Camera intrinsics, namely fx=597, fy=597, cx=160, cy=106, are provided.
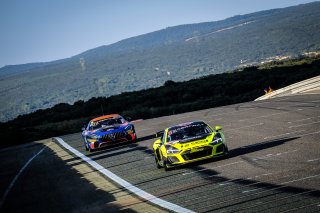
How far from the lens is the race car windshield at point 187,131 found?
16203mm

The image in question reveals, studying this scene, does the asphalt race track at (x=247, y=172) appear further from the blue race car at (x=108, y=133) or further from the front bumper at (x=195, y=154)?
the blue race car at (x=108, y=133)

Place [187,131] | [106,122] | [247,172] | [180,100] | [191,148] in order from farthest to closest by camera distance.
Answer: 1. [180,100]
2. [106,122]
3. [187,131]
4. [191,148]
5. [247,172]

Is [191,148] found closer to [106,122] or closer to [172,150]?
[172,150]

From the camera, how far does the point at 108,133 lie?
965 inches

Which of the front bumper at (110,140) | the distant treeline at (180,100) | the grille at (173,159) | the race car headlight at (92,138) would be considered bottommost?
the distant treeline at (180,100)

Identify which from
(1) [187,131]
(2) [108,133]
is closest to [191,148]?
(1) [187,131]

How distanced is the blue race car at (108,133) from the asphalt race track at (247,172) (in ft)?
2.22

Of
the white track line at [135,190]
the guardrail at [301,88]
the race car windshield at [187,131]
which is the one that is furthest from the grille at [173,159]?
the guardrail at [301,88]

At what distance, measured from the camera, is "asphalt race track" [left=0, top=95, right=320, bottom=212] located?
32.5 ft

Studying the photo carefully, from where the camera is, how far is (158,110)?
56.1 meters

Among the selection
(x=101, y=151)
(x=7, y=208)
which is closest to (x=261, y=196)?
(x=7, y=208)

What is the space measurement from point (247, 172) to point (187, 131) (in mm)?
3799

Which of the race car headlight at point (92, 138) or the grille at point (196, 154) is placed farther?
the race car headlight at point (92, 138)

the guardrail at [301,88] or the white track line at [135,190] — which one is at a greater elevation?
the white track line at [135,190]
